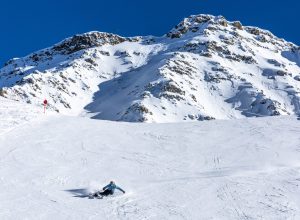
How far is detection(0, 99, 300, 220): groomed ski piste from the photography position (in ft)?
65.9

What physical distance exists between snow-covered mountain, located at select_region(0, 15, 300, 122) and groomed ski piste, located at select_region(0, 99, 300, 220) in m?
89.5

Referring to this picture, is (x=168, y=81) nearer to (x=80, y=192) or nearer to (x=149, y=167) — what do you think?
(x=149, y=167)

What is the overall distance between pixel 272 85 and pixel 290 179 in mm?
138868

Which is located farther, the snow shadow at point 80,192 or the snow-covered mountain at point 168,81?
the snow-covered mountain at point 168,81

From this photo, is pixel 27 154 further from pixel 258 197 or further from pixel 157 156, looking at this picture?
pixel 258 197

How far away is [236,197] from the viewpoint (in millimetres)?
21422

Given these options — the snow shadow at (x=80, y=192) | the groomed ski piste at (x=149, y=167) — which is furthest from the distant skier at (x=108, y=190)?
the snow shadow at (x=80, y=192)

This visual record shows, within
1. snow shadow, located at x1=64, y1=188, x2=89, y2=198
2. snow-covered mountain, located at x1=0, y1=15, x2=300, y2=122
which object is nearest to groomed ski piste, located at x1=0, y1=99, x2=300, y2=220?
snow shadow, located at x1=64, y1=188, x2=89, y2=198

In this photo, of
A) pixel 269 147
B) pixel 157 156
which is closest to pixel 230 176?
pixel 157 156

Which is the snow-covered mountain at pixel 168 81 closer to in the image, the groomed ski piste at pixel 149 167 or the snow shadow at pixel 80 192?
the groomed ski piste at pixel 149 167

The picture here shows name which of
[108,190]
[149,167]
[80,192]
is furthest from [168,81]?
[108,190]

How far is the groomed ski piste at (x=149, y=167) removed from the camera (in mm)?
20094

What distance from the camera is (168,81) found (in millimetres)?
149125

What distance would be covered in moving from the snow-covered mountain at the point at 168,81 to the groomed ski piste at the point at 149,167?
89510 millimetres
